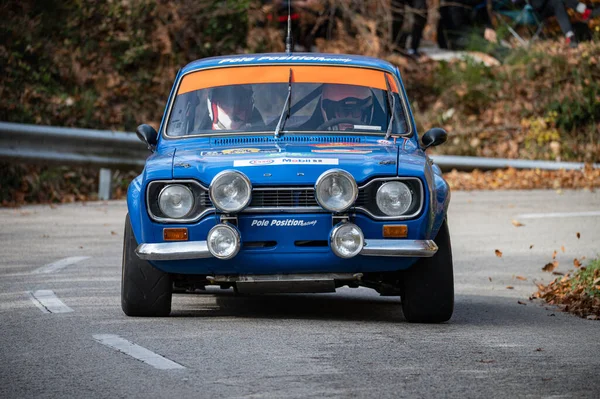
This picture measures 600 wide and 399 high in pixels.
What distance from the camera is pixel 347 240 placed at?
7.35m

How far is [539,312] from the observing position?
29.1 feet

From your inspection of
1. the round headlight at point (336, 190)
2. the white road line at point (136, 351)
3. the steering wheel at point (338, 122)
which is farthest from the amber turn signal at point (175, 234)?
the steering wheel at point (338, 122)

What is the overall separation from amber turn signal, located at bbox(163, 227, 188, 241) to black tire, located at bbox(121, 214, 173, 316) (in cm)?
36

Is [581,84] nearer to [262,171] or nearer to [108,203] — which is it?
[108,203]

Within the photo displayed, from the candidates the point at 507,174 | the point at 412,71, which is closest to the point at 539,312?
the point at 507,174

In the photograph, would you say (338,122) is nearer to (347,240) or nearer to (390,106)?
(390,106)

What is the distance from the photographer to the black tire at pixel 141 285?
25.7 feet

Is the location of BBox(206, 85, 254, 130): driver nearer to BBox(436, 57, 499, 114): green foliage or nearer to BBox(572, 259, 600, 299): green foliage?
BBox(572, 259, 600, 299): green foliage

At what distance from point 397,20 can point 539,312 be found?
15450 mm

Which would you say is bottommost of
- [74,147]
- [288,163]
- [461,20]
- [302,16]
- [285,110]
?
[74,147]

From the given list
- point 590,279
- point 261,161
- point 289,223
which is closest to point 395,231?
point 289,223

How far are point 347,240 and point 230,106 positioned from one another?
181 cm

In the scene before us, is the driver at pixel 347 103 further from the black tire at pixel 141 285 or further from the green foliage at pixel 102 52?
the green foliage at pixel 102 52

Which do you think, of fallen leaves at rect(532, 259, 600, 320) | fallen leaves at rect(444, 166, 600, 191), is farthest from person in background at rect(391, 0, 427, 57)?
fallen leaves at rect(532, 259, 600, 320)
